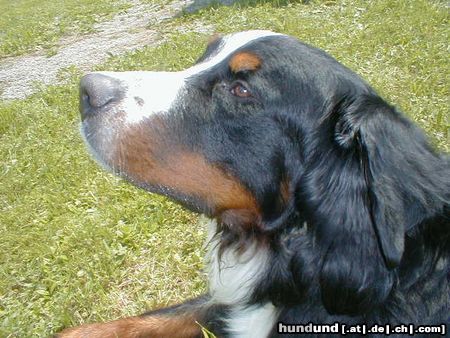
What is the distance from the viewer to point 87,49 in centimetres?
1044

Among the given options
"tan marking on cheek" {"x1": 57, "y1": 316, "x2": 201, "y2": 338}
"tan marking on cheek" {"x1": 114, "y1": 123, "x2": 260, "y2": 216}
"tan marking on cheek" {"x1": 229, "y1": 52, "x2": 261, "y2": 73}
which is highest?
"tan marking on cheek" {"x1": 229, "y1": 52, "x2": 261, "y2": 73}

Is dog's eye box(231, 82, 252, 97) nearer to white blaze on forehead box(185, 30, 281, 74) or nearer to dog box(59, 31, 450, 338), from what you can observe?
dog box(59, 31, 450, 338)

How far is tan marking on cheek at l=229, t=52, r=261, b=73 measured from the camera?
2457 millimetres

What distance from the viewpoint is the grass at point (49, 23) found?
1153cm

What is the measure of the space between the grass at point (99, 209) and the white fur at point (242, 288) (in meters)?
0.78

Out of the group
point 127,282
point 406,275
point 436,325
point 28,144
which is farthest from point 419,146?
point 28,144

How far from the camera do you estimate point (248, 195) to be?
8.23ft

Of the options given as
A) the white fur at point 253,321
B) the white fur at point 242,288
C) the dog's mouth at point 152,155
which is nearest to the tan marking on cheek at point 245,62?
the dog's mouth at point 152,155

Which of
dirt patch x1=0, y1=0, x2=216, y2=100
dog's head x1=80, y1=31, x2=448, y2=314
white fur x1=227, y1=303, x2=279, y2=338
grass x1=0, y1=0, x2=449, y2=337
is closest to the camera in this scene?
dog's head x1=80, y1=31, x2=448, y2=314

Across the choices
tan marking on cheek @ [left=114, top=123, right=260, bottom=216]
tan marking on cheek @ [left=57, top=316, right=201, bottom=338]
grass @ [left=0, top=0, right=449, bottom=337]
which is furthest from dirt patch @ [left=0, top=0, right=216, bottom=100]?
tan marking on cheek @ [left=114, top=123, right=260, bottom=216]

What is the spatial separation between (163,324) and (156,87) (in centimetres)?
138

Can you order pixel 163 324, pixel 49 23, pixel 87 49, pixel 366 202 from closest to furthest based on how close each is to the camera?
pixel 366 202
pixel 163 324
pixel 87 49
pixel 49 23

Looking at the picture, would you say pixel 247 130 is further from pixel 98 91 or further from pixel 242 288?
pixel 242 288

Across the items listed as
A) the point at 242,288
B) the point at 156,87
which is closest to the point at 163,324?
the point at 242,288
